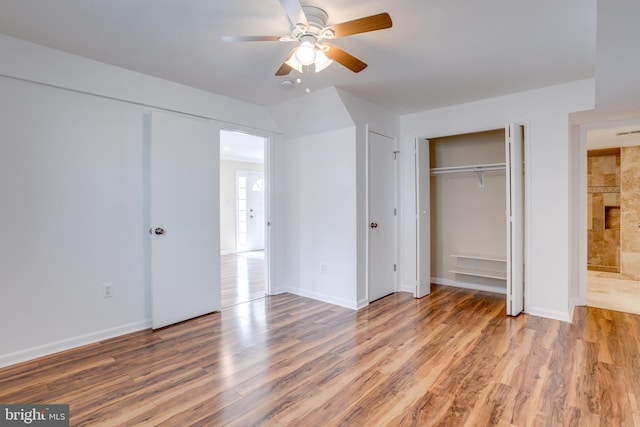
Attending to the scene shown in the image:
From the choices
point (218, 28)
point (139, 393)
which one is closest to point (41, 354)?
point (139, 393)

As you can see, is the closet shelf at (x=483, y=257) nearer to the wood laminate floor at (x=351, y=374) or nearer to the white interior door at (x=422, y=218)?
the white interior door at (x=422, y=218)

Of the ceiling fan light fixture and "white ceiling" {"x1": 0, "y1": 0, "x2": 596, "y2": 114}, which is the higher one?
"white ceiling" {"x1": 0, "y1": 0, "x2": 596, "y2": 114}

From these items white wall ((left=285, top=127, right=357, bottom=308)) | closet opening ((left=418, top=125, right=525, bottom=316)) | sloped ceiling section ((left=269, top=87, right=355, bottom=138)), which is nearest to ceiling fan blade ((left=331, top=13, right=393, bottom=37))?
sloped ceiling section ((left=269, top=87, right=355, bottom=138))

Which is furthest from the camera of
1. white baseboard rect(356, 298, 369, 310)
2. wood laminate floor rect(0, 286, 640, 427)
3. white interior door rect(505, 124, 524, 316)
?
white baseboard rect(356, 298, 369, 310)

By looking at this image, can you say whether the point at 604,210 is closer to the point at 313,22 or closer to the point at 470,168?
the point at 470,168

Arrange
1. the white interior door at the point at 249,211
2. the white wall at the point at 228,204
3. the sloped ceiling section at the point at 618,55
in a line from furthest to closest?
1. the white interior door at the point at 249,211
2. the white wall at the point at 228,204
3. the sloped ceiling section at the point at 618,55

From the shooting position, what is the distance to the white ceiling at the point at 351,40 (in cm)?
204

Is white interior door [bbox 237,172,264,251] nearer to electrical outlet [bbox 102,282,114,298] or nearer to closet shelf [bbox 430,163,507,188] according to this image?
closet shelf [bbox 430,163,507,188]

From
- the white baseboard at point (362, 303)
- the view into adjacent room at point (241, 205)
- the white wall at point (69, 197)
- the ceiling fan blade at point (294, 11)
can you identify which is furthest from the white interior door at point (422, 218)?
the view into adjacent room at point (241, 205)

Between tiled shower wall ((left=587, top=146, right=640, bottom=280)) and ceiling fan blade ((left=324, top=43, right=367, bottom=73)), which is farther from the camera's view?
tiled shower wall ((left=587, top=146, right=640, bottom=280))

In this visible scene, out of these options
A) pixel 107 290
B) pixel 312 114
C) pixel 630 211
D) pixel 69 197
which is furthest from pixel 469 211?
pixel 69 197

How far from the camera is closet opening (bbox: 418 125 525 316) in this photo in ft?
14.5

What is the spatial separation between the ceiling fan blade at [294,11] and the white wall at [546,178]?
9.36 feet

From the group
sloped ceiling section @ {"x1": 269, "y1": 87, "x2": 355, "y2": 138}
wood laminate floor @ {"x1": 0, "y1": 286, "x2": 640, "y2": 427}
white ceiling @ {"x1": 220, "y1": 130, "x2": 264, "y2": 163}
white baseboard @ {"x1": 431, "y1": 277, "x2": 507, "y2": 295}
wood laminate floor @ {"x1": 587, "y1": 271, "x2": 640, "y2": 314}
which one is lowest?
wood laminate floor @ {"x1": 0, "y1": 286, "x2": 640, "y2": 427}
